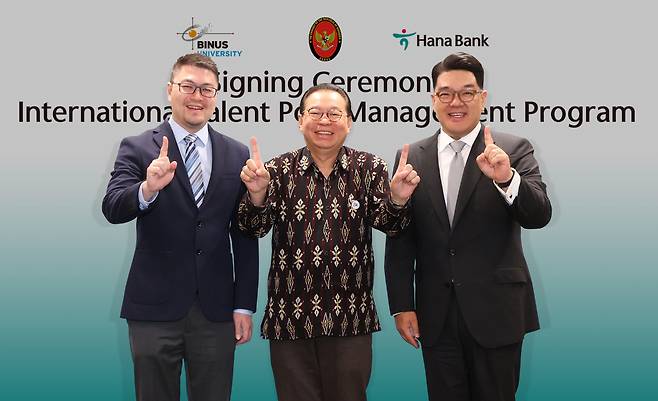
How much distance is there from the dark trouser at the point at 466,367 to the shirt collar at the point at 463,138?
1.97 feet

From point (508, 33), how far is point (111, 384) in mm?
2858

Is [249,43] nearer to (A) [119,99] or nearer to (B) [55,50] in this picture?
(A) [119,99]

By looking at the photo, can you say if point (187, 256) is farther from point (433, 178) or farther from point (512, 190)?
point (512, 190)

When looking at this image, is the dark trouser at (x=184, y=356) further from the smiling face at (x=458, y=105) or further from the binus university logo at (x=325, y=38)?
the binus university logo at (x=325, y=38)

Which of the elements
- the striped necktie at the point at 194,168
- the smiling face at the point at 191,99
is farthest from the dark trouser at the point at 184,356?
the smiling face at the point at 191,99

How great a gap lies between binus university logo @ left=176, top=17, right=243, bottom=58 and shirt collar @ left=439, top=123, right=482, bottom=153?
1.34 meters

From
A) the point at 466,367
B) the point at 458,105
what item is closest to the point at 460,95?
the point at 458,105

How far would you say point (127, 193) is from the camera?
8.18ft

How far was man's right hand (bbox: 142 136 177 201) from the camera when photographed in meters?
2.43

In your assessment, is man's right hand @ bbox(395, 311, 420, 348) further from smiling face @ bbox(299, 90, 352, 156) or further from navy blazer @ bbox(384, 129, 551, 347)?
smiling face @ bbox(299, 90, 352, 156)

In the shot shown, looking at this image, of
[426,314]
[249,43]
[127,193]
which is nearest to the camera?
[127,193]

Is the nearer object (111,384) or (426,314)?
(426,314)

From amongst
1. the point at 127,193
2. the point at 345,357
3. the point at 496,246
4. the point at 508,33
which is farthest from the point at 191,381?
the point at 508,33

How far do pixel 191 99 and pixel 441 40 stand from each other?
1515 mm
